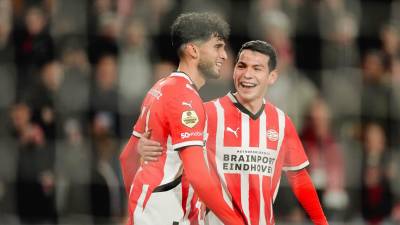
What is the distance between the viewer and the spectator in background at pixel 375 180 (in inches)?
309

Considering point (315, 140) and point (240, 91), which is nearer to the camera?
point (240, 91)

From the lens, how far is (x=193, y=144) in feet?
13.4

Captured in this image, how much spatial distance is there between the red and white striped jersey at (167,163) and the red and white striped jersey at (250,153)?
0.51 metres

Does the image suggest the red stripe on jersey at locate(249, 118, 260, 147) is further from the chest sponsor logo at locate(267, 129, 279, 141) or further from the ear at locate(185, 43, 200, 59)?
the ear at locate(185, 43, 200, 59)

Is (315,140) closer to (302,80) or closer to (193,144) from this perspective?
(302,80)

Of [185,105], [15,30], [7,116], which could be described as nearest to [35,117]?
[7,116]

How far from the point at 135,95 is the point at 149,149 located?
3.70 m

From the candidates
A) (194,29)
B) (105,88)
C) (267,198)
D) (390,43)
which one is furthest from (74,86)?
(194,29)

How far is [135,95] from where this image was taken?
7934 millimetres

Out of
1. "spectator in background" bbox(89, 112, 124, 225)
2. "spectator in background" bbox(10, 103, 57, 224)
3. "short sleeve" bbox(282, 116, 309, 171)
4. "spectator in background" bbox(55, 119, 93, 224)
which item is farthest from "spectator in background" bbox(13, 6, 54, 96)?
"short sleeve" bbox(282, 116, 309, 171)

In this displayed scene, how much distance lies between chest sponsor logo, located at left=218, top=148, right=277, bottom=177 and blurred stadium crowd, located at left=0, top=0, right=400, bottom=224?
2.78 m

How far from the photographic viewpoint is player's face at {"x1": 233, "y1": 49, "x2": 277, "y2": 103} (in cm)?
479

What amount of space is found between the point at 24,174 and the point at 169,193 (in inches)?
140

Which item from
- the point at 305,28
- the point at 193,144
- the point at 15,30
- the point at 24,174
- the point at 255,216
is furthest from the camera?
the point at 305,28
